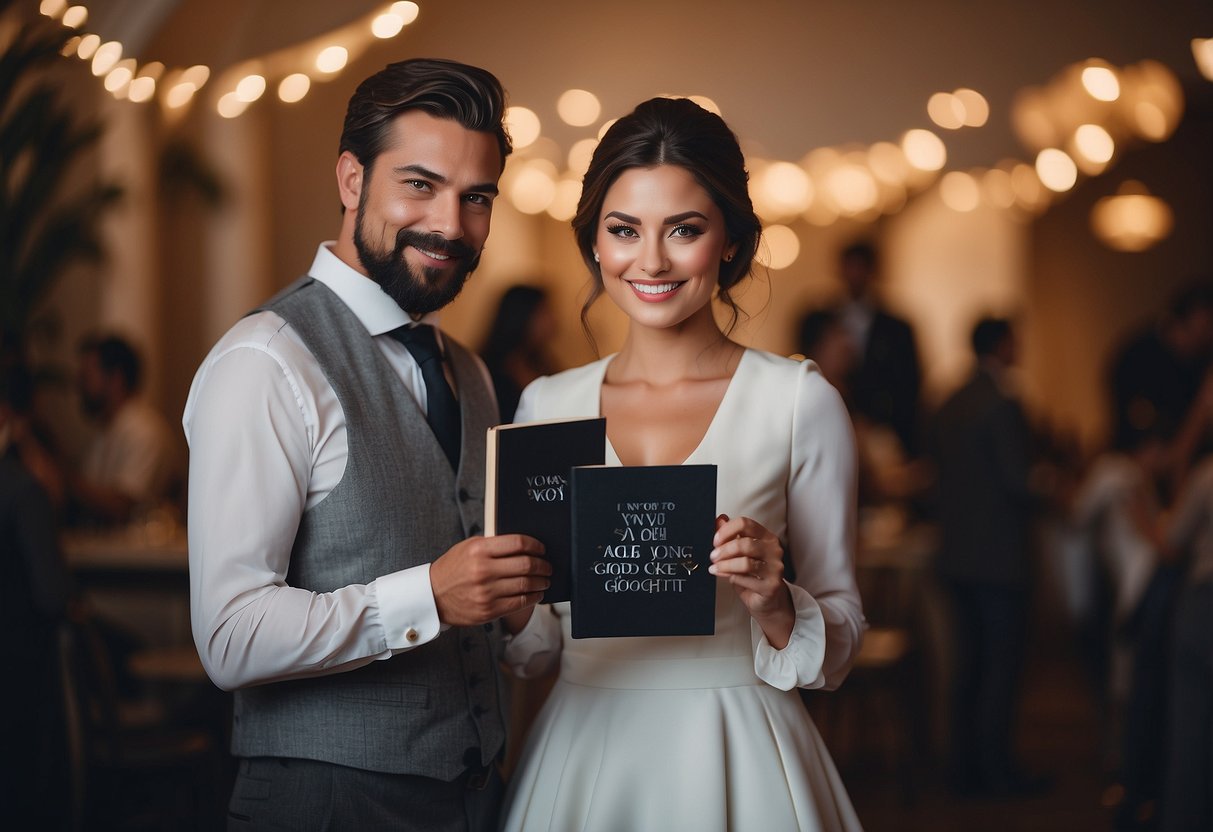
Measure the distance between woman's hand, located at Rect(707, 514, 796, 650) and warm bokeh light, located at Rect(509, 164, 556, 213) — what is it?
7.09 meters

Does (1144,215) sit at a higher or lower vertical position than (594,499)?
higher

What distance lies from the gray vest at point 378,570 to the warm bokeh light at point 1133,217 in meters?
8.49

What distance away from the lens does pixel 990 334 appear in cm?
493

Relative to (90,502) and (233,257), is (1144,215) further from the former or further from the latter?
(90,502)

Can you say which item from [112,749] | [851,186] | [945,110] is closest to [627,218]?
[112,749]

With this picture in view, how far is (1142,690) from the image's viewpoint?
3.99 metres

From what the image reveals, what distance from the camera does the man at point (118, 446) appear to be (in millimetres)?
5207

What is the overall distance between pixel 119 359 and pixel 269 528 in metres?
3.93

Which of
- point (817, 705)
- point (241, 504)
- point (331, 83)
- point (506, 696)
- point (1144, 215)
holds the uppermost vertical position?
point (1144, 215)

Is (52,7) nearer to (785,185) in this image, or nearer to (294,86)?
(294,86)

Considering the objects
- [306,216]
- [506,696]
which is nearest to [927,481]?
[306,216]

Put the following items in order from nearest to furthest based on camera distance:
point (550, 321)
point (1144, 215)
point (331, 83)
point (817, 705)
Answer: point (331, 83) < point (550, 321) < point (817, 705) < point (1144, 215)

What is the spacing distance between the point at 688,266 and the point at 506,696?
31.0 inches

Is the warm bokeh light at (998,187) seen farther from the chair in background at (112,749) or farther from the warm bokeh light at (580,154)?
the chair in background at (112,749)
